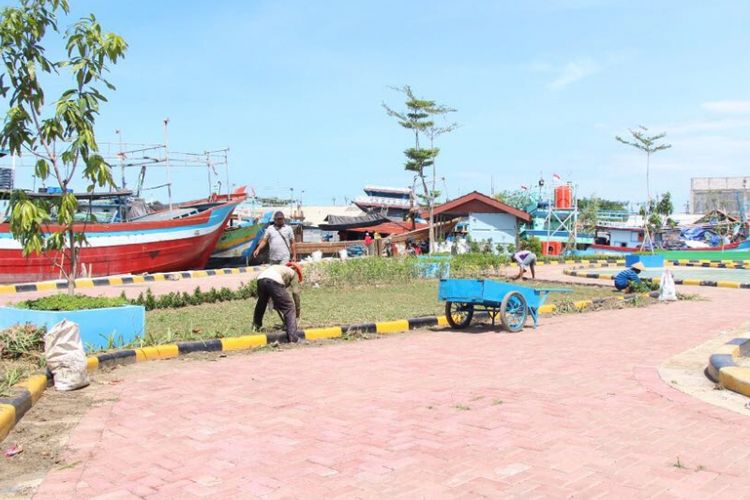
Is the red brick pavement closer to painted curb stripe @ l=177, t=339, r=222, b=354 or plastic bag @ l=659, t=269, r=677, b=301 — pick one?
painted curb stripe @ l=177, t=339, r=222, b=354

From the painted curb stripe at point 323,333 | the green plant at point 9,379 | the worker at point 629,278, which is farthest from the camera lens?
the worker at point 629,278

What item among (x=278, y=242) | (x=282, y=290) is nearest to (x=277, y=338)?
(x=282, y=290)

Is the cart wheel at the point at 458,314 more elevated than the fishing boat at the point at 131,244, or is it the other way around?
the fishing boat at the point at 131,244

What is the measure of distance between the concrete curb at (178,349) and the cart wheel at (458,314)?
1.17ft

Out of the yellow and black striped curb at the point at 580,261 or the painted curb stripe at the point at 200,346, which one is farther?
the yellow and black striped curb at the point at 580,261

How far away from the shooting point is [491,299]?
10180mm

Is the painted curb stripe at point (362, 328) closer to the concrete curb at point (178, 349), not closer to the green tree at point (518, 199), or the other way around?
the concrete curb at point (178, 349)

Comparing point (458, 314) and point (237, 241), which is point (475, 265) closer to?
point (458, 314)

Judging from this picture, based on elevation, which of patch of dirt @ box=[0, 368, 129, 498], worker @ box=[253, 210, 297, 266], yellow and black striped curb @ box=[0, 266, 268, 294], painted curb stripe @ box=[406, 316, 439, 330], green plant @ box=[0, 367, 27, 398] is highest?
worker @ box=[253, 210, 297, 266]

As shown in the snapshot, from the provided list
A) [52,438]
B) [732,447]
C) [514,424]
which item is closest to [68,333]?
[52,438]

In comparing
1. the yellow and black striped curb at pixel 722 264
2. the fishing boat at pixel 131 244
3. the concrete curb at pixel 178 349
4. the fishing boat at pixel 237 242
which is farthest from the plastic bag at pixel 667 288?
the fishing boat at pixel 237 242

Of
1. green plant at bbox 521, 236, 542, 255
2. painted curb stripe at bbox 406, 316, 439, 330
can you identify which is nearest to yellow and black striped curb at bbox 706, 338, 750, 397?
painted curb stripe at bbox 406, 316, 439, 330

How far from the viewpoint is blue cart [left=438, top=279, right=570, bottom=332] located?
10141 millimetres

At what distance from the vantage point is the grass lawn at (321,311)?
9681 millimetres
